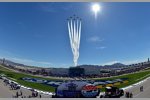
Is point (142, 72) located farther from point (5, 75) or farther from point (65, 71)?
point (5, 75)

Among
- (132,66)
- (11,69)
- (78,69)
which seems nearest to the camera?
(78,69)

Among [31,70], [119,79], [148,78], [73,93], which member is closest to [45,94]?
[73,93]

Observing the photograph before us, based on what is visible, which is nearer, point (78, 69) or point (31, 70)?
point (78, 69)

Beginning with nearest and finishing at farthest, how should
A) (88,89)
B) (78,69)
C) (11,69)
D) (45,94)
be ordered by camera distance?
(88,89) → (45,94) → (78,69) → (11,69)

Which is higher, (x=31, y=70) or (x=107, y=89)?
(x=31, y=70)

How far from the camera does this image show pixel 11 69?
6631cm

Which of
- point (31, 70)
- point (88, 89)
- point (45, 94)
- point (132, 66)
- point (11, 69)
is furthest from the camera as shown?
point (11, 69)

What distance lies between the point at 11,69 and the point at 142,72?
27606 millimetres

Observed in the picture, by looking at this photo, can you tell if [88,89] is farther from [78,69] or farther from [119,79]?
[119,79]

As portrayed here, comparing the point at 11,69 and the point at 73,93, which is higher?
the point at 11,69

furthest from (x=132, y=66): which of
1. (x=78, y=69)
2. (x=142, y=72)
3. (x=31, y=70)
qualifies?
(x=31, y=70)

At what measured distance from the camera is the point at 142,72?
62.4 meters

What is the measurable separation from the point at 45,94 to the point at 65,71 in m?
10.0

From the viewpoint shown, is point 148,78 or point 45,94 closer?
point 45,94
